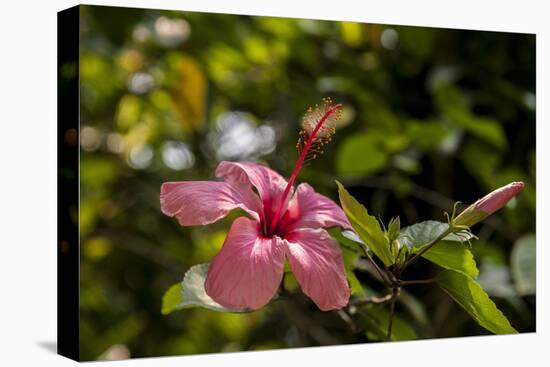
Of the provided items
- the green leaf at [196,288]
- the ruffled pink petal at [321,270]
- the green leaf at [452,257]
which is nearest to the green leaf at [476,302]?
the green leaf at [452,257]

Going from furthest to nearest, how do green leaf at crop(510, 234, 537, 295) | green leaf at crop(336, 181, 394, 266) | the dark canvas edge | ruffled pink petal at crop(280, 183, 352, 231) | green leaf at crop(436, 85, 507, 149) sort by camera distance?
green leaf at crop(436, 85, 507, 149) < green leaf at crop(510, 234, 537, 295) < the dark canvas edge < ruffled pink petal at crop(280, 183, 352, 231) < green leaf at crop(336, 181, 394, 266)

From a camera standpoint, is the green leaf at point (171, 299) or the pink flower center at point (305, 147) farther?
the green leaf at point (171, 299)

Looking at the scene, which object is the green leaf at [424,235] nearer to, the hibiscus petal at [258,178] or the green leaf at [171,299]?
the hibiscus petal at [258,178]

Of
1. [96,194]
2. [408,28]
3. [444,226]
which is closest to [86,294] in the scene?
[96,194]

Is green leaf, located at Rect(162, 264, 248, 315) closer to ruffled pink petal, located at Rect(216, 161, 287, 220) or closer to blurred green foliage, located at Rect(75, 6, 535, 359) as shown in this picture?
ruffled pink petal, located at Rect(216, 161, 287, 220)

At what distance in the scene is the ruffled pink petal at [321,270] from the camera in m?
0.81

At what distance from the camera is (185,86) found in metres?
1.79

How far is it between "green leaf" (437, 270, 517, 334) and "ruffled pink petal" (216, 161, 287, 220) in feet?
0.65

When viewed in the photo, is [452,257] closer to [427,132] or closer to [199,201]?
[199,201]

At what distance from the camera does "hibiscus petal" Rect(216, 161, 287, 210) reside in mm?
906

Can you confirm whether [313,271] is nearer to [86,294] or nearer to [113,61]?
[113,61]

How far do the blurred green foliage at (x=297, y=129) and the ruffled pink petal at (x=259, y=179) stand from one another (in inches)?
27.6

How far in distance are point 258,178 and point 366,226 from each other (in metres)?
0.17

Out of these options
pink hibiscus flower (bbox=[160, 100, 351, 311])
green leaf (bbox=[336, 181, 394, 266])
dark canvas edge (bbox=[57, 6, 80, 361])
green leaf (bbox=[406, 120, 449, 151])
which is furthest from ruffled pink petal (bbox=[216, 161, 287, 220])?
green leaf (bbox=[406, 120, 449, 151])
